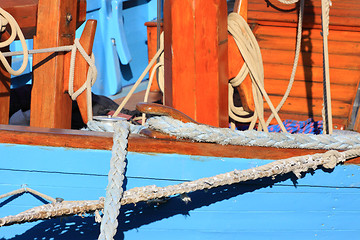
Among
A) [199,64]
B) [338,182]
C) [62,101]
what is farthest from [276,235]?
[62,101]

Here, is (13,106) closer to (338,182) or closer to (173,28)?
(173,28)

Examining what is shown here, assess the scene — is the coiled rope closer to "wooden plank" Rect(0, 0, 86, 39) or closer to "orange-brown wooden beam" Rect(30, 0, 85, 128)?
"orange-brown wooden beam" Rect(30, 0, 85, 128)

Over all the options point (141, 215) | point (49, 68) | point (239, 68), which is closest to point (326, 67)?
point (239, 68)

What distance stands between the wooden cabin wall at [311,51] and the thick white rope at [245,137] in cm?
127

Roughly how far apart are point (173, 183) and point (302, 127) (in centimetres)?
131

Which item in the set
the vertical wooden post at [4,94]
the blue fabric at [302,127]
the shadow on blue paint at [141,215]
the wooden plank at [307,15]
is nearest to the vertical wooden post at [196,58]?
the shadow on blue paint at [141,215]

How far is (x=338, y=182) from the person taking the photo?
6.00 feet

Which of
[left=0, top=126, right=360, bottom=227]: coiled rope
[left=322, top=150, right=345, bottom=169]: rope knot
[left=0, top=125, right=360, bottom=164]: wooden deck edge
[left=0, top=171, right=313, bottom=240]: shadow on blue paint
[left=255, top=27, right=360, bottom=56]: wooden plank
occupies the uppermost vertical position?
[left=255, top=27, right=360, bottom=56]: wooden plank

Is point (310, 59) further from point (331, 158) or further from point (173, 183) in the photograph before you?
point (173, 183)

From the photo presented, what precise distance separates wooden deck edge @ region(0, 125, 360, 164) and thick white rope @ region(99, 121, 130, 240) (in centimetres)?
4

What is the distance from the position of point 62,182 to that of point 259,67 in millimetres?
1125

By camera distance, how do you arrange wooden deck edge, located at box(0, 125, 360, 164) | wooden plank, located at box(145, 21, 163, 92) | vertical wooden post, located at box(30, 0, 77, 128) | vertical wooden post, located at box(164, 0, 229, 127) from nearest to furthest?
wooden deck edge, located at box(0, 125, 360, 164)
vertical wooden post, located at box(164, 0, 229, 127)
vertical wooden post, located at box(30, 0, 77, 128)
wooden plank, located at box(145, 21, 163, 92)

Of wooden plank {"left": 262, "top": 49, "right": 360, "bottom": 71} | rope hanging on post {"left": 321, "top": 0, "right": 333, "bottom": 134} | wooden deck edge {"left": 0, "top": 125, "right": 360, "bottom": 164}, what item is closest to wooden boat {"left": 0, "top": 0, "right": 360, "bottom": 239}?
wooden deck edge {"left": 0, "top": 125, "right": 360, "bottom": 164}

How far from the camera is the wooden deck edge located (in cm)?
169
